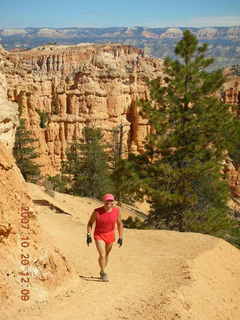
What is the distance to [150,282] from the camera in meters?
8.34

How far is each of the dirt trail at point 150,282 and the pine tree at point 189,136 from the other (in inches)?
126

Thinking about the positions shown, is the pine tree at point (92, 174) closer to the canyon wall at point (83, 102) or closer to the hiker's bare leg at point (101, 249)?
the canyon wall at point (83, 102)

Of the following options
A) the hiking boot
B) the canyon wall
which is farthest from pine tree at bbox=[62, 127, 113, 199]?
the hiking boot

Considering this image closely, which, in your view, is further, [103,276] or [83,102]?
[83,102]

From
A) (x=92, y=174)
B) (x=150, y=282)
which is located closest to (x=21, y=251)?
(x=150, y=282)

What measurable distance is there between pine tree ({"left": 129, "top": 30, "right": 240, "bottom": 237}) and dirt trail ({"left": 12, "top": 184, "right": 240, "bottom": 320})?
3213 millimetres

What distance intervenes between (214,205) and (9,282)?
12.2 metres

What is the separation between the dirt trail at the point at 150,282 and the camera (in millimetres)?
6883

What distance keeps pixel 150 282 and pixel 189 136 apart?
8.62 meters

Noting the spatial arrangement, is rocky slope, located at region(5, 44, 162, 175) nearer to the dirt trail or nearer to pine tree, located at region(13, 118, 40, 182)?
pine tree, located at region(13, 118, 40, 182)

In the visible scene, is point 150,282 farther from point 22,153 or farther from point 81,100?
point 81,100

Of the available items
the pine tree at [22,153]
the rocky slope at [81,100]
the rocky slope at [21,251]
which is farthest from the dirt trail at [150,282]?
the rocky slope at [81,100]

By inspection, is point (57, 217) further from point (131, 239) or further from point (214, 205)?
point (214, 205)

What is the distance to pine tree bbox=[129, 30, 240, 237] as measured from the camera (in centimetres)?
1581
